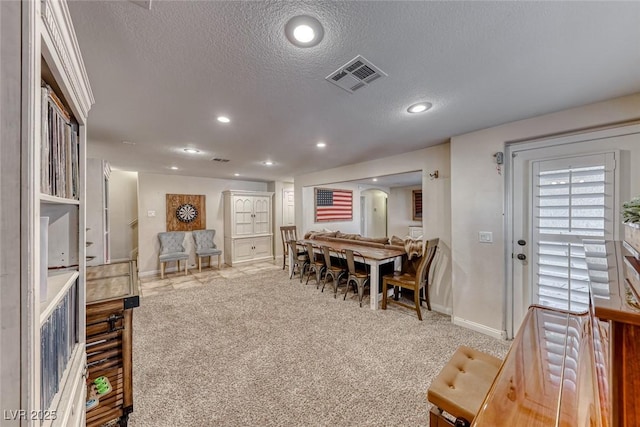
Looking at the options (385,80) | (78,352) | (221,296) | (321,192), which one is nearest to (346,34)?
(385,80)

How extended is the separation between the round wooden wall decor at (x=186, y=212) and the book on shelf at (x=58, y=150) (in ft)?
17.1

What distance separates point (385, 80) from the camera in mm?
1650

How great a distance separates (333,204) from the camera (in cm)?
668

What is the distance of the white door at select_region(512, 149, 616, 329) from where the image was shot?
2047 millimetres

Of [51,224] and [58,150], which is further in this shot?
[51,224]

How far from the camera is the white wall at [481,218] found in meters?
2.47

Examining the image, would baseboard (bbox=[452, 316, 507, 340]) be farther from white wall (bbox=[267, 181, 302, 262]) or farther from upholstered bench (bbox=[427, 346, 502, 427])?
white wall (bbox=[267, 181, 302, 262])

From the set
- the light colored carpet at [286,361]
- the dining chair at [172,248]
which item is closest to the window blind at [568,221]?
the light colored carpet at [286,361]

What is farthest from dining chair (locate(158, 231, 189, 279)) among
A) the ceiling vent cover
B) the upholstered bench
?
the upholstered bench

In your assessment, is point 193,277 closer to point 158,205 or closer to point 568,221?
point 158,205

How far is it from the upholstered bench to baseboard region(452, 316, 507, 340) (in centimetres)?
158

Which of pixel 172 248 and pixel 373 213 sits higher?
pixel 373 213

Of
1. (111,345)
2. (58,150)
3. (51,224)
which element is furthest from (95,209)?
(58,150)

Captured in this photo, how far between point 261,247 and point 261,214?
3.06ft
